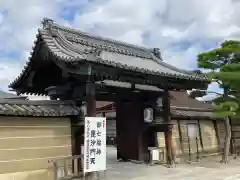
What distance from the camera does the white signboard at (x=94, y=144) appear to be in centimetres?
841

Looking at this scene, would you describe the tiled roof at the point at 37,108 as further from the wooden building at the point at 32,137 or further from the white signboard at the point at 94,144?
the white signboard at the point at 94,144

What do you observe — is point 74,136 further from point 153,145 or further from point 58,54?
point 153,145

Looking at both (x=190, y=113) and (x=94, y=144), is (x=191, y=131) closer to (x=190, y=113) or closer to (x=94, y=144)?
(x=190, y=113)

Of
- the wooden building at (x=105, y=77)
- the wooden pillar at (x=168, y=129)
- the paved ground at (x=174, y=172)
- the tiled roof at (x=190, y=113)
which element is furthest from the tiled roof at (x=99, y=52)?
the paved ground at (x=174, y=172)

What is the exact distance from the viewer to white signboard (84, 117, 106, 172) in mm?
8414

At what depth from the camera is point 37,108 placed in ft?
29.4

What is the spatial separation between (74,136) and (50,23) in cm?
404

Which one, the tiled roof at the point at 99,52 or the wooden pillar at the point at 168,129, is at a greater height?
the tiled roof at the point at 99,52

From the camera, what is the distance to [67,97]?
1067 centimetres

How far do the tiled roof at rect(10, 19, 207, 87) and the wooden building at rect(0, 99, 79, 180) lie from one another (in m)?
1.62

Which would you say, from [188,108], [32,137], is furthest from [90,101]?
[188,108]

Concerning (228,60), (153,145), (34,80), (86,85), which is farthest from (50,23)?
(228,60)

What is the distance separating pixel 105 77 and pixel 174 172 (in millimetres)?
4434

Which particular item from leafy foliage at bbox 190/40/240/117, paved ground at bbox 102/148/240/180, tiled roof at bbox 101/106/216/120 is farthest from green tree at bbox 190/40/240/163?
paved ground at bbox 102/148/240/180
